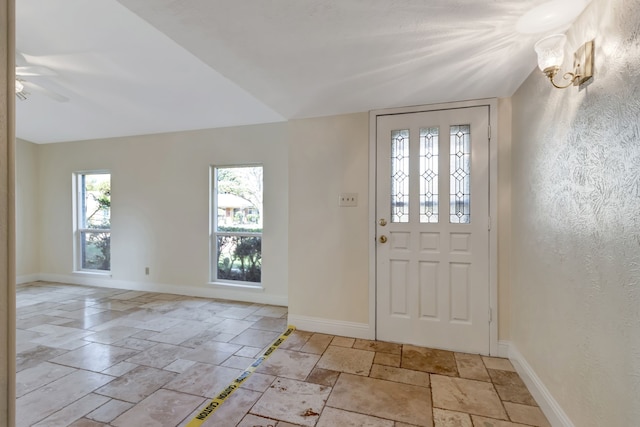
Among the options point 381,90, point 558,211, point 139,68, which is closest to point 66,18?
point 139,68

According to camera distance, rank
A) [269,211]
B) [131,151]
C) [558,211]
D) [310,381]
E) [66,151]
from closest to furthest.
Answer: [558,211]
[310,381]
[269,211]
[131,151]
[66,151]

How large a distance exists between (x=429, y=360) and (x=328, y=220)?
59.5 inches

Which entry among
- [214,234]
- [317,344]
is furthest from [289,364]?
[214,234]

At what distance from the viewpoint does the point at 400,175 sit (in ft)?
9.31

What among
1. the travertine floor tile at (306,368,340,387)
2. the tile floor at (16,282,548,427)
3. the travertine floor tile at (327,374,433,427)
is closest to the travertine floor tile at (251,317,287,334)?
the tile floor at (16,282,548,427)

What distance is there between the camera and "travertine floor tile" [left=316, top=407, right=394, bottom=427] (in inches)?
70.3

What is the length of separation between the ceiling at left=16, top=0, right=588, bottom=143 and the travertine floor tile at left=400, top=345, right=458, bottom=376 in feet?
7.20

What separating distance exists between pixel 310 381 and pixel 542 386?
1.51 m

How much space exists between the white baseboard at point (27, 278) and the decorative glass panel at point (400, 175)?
20.5ft

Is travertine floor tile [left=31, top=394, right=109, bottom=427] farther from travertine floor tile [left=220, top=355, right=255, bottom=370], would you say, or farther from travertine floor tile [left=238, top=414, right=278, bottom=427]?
travertine floor tile [left=238, top=414, right=278, bottom=427]

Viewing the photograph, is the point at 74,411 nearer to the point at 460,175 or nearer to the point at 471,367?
the point at 471,367

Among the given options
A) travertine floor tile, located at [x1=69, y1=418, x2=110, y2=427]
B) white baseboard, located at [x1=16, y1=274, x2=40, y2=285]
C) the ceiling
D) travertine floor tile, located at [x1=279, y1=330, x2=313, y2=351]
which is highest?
the ceiling

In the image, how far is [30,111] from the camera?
420 centimetres

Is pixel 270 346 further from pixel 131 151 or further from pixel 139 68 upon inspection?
pixel 131 151
